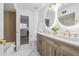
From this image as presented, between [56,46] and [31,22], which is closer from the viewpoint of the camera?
[56,46]

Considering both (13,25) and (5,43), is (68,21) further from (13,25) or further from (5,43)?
(5,43)

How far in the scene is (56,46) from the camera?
1.43 m

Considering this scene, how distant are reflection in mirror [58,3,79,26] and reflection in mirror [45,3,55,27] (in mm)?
114

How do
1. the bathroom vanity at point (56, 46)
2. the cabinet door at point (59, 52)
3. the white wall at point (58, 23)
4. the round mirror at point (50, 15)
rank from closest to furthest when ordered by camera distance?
the bathroom vanity at point (56, 46) < the cabinet door at point (59, 52) < the white wall at point (58, 23) < the round mirror at point (50, 15)

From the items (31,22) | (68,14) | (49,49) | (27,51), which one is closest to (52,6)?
(68,14)

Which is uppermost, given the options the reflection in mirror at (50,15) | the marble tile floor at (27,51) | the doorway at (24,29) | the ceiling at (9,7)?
the ceiling at (9,7)

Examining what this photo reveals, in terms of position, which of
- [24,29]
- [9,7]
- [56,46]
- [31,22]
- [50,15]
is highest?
[9,7]

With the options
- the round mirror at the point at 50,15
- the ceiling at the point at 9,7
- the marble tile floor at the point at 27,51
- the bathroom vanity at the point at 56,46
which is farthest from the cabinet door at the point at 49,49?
the ceiling at the point at 9,7

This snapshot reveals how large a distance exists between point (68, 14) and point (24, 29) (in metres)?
0.75

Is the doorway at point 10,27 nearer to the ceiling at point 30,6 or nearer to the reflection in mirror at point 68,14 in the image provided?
the ceiling at point 30,6

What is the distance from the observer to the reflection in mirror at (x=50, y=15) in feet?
5.35

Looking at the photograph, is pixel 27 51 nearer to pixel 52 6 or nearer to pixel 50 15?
pixel 50 15

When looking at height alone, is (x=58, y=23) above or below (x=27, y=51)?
above

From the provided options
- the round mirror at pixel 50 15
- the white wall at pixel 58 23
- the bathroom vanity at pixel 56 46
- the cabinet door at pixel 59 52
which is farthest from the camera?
the round mirror at pixel 50 15
